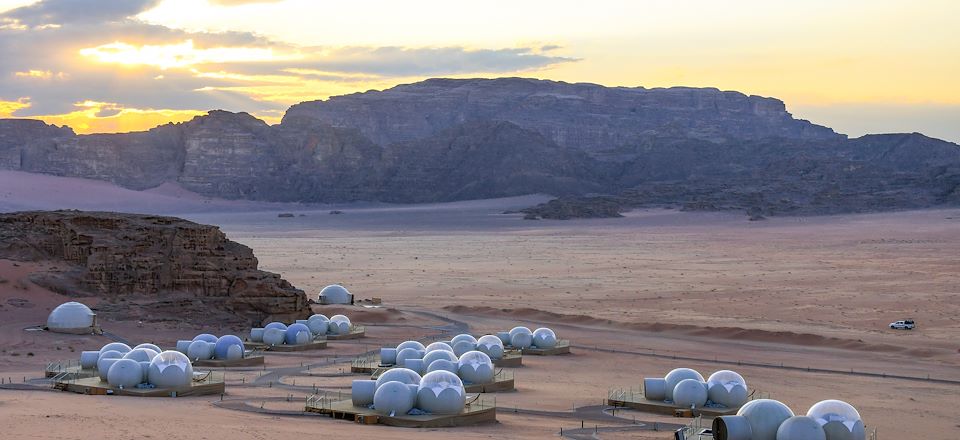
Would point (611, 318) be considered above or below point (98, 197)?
below

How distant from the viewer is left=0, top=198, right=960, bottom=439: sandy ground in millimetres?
29812

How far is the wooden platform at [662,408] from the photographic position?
31094mm

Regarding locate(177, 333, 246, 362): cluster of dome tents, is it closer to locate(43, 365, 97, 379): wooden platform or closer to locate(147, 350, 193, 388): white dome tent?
locate(43, 365, 97, 379): wooden platform

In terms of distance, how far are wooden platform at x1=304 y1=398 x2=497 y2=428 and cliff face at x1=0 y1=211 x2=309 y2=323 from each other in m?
22.2

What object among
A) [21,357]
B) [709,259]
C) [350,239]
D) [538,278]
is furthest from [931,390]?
[350,239]

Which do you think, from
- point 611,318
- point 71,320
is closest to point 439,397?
point 71,320

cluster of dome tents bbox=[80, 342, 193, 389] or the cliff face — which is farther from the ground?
the cliff face

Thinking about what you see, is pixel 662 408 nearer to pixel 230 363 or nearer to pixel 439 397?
pixel 439 397

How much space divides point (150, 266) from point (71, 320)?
269 inches

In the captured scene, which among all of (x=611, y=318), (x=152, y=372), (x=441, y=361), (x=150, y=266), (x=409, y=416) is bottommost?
(x=611, y=318)

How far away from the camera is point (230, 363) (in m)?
40.9

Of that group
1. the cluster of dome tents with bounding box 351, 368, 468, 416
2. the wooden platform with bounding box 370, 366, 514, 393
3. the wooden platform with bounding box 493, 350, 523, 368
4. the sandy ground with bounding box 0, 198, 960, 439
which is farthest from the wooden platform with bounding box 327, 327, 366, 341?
the cluster of dome tents with bounding box 351, 368, 468, 416

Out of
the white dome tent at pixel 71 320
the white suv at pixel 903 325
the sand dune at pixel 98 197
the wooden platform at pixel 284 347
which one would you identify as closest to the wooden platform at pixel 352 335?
the wooden platform at pixel 284 347

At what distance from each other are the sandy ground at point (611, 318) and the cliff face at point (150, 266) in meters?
2.25
